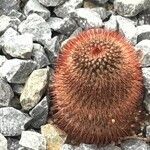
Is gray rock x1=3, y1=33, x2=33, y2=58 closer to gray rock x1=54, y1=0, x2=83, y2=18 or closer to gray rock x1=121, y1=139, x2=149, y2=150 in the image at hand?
gray rock x1=54, y1=0, x2=83, y2=18

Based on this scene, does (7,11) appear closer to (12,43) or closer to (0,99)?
(12,43)

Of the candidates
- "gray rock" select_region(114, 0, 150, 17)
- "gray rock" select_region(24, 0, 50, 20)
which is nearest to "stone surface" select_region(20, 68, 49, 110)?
"gray rock" select_region(24, 0, 50, 20)

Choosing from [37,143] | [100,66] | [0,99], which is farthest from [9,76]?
[100,66]

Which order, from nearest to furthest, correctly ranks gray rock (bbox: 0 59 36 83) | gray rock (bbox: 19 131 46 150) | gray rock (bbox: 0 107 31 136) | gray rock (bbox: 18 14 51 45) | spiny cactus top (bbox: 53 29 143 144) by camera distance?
1. spiny cactus top (bbox: 53 29 143 144)
2. gray rock (bbox: 19 131 46 150)
3. gray rock (bbox: 0 107 31 136)
4. gray rock (bbox: 0 59 36 83)
5. gray rock (bbox: 18 14 51 45)

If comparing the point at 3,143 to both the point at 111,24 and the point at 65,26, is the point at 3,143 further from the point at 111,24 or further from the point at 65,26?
the point at 111,24

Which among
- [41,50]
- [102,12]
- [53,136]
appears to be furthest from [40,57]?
[102,12]
